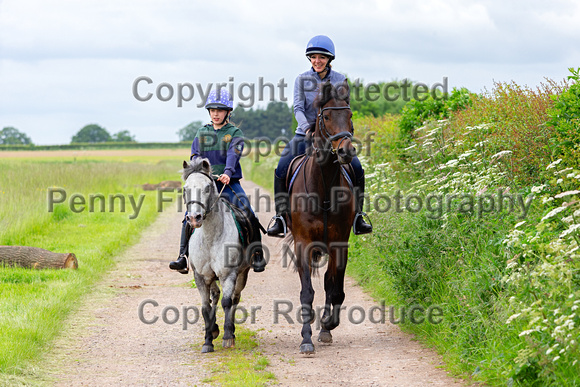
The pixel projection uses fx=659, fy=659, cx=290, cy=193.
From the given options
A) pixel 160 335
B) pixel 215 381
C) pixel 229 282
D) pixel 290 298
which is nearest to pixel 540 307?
pixel 215 381

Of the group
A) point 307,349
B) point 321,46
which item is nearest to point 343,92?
point 321,46

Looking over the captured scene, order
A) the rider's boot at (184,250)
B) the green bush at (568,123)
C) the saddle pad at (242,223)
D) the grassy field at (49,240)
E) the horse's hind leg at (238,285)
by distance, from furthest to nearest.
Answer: the horse's hind leg at (238,285), the rider's boot at (184,250), the saddle pad at (242,223), the grassy field at (49,240), the green bush at (568,123)

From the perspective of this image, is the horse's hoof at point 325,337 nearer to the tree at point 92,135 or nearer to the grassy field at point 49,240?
the grassy field at point 49,240

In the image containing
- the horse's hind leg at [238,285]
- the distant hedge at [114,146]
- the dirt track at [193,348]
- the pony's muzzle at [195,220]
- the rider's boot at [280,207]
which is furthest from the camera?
the distant hedge at [114,146]

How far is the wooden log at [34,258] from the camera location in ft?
39.3

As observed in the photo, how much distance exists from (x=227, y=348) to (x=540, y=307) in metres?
3.78

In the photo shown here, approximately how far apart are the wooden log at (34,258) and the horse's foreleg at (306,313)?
5976mm

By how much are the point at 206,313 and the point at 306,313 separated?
1188mm

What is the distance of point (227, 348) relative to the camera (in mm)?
7777

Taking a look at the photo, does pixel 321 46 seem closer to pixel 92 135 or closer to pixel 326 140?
pixel 326 140

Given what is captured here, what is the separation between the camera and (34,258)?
12086 mm

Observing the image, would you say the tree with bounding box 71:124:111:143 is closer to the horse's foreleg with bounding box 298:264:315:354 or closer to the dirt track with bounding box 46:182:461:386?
the dirt track with bounding box 46:182:461:386

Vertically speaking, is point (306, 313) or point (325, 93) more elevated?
point (325, 93)

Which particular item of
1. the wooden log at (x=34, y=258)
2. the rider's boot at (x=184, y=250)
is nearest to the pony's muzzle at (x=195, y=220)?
the rider's boot at (x=184, y=250)
